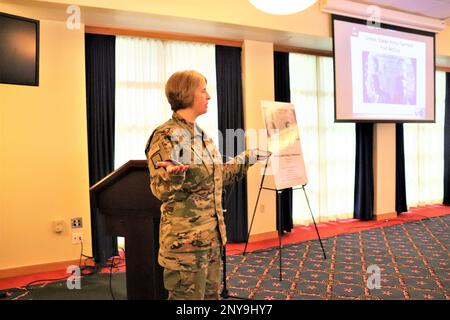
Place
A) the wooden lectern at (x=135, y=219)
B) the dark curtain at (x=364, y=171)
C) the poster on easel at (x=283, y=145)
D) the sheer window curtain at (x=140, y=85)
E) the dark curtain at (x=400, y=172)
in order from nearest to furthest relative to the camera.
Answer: the wooden lectern at (x=135, y=219), the poster on easel at (x=283, y=145), the sheer window curtain at (x=140, y=85), the dark curtain at (x=364, y=171), the dark curtain at (x=400, y=172)

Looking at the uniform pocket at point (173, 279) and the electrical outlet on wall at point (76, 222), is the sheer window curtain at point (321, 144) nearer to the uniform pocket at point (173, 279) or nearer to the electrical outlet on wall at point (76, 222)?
the electrical outlet on wall at point (76, 222)

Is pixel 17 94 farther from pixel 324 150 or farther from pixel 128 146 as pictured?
pixel 324 150

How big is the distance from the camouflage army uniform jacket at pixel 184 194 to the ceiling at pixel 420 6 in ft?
12.6

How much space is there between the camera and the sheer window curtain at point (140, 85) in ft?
12.5

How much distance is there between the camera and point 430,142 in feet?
20.2

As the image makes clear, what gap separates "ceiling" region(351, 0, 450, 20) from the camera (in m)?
4.38

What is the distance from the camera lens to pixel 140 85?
389 centimetres

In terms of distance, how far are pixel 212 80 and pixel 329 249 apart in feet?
7.61

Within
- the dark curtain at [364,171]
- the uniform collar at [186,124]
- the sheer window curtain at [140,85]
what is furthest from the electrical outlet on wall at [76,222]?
the dark curtain at [364,171]

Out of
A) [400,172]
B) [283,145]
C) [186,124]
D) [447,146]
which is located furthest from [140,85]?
[447,146]

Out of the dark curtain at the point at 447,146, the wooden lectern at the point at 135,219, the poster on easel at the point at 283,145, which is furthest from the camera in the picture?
the dark curtain at the point at 447,146

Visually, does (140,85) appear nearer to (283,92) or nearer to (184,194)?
(283,92)

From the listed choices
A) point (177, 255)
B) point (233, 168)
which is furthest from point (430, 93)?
point (177, 255)

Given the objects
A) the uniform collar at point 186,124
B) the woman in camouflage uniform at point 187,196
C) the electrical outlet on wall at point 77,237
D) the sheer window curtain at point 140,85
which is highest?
the sheer window curtain at point 140,85
